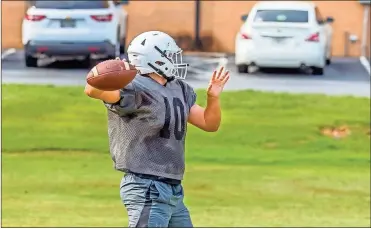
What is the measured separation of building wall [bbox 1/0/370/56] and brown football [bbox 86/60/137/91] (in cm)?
2108

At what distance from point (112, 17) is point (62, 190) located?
10.7 metres

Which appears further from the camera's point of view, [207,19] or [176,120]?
[207,19]

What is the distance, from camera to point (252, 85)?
2061 cm

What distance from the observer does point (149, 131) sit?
580cm

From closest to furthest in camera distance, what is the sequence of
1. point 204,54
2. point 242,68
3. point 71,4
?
point 71,4, point 242,68, point 204,54

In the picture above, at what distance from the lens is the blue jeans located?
19.0 feet

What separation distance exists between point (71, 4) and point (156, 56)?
1653cm

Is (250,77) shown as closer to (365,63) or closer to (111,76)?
(365,63)

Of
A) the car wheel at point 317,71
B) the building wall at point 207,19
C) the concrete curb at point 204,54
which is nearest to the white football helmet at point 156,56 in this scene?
the car wheel at point 317,71

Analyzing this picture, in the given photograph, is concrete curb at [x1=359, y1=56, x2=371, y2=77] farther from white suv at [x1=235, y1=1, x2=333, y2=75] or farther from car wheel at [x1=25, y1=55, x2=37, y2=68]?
car wheel at [x1=25, y1=55, x2=37, y2=68]

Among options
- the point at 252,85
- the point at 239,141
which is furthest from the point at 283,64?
the point at 239,141

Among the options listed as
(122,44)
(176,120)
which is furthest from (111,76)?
(122,44)

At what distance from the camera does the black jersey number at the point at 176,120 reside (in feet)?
19.1

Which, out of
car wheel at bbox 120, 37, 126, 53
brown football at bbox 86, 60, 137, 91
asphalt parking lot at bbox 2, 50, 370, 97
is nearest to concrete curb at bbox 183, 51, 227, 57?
asphalt parking lot at bbox 2, 50, 370, 97
